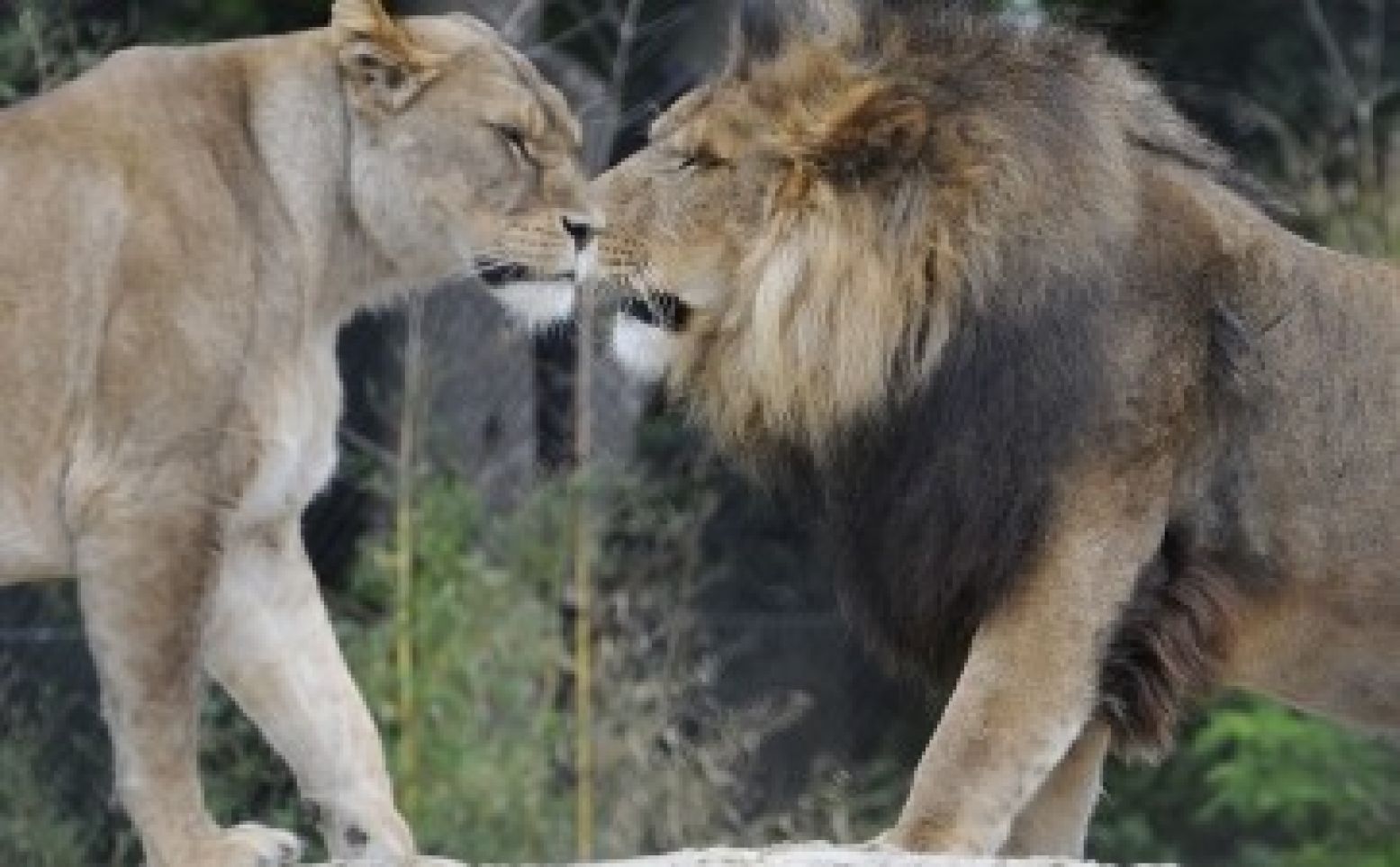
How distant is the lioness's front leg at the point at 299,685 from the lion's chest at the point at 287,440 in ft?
0.29

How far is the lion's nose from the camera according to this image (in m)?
6.30

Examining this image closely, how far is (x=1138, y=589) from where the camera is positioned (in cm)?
581

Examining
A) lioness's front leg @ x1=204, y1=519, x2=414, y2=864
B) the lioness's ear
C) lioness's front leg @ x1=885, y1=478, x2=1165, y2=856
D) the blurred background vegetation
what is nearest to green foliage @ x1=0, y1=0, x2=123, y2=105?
the blurred background vegetation

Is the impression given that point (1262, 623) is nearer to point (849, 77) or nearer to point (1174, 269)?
point (1174, 269)

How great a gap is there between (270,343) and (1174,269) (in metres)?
1.34

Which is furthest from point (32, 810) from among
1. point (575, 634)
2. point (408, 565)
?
point (575, 634)

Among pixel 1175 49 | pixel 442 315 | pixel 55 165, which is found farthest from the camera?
pixel 1175 49

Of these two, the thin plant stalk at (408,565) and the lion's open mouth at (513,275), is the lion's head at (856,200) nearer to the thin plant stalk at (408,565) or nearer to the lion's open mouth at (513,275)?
the lion's open mouth at (513,275)

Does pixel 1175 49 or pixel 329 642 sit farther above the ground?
pixel 329 642

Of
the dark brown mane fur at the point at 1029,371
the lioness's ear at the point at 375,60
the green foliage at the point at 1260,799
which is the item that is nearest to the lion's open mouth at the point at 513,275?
the lioness's ear at the point at 375,60

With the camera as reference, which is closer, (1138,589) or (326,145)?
(1138,589)

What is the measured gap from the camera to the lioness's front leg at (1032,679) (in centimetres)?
570

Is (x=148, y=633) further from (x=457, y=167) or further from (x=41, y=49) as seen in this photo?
(x=41, y=49)

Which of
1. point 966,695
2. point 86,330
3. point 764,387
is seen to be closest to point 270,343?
point 86,330
